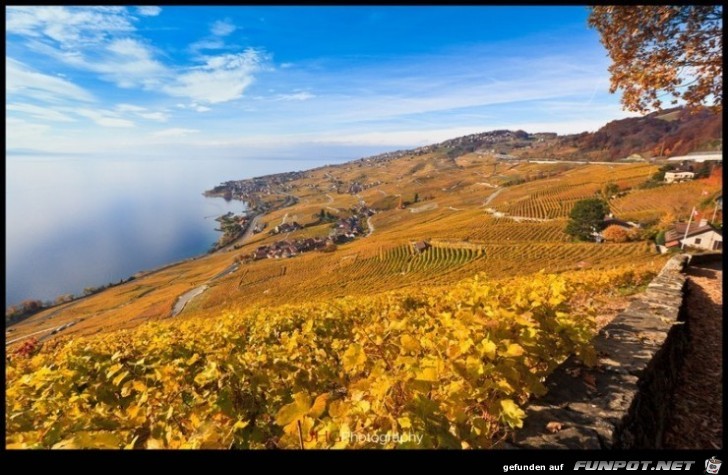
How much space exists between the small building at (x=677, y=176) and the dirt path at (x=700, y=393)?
3235 inches

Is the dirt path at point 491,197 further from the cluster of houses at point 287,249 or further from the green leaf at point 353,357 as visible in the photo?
the green leaf at point 353,357

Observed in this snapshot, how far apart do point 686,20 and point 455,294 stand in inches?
151

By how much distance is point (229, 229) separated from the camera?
7131 inches

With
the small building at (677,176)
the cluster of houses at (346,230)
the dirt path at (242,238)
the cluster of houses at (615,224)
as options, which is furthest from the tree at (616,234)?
the dirt path at (242,238)

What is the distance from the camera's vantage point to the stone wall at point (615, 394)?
2.20m

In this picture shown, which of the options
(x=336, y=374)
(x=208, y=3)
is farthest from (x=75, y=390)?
(x=208, y=3)

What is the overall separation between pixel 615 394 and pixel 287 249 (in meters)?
117

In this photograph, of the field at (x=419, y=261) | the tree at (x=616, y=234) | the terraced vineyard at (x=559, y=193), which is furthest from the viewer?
the terraced vineyard at (x=559, y=193)

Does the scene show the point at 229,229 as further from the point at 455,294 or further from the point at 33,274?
the point at 455,294

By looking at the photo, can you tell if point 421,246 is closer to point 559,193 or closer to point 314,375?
point 559,193

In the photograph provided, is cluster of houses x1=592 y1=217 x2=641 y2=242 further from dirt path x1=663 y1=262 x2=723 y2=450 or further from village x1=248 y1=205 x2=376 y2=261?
village x1=248 y1=205 x2=376 y2=261

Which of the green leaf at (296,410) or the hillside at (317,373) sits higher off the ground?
the green leaf at (296,410)

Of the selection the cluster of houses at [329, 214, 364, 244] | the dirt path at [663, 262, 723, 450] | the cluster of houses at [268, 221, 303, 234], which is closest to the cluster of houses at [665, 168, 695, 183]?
the dirt path at [663, 262, 723, 450]

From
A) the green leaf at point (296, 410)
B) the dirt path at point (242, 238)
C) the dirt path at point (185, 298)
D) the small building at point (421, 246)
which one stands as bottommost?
the dirt path at point (185, 298)
